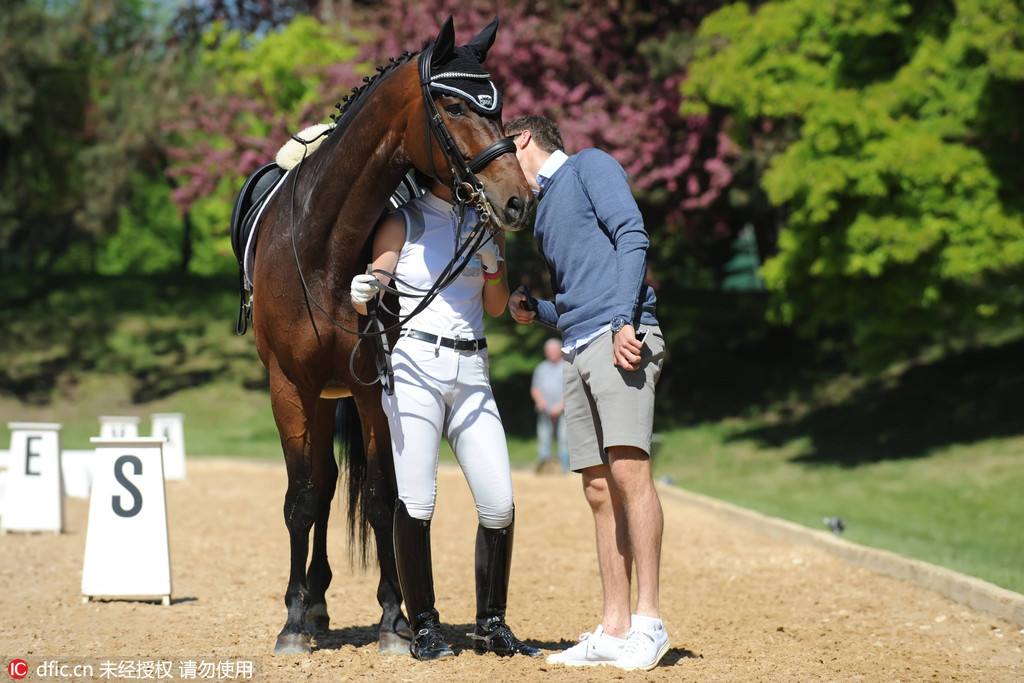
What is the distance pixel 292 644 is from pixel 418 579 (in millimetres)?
798

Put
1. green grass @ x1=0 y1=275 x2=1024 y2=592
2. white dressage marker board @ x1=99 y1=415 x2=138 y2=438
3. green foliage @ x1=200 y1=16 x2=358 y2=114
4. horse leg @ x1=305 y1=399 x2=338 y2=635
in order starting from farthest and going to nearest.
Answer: green foliage @ x1=200 y1=16 x2=358 y2=114, green grass @ x1=0 y1=275 x2=1024 y2=592, white dressage marker board @ x1=99 y1=415 x2=138 y2=438, horse leg @ x1=305 y1=399 x2=338 y2=635

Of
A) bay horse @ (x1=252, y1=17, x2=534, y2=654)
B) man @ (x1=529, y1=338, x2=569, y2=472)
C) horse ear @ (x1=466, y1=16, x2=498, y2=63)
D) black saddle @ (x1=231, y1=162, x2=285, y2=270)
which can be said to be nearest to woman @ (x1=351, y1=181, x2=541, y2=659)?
bay horse @ (x1=252, y1=17, x2=534, y2=654)

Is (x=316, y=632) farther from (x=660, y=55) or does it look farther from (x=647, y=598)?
(x=660, y=55)

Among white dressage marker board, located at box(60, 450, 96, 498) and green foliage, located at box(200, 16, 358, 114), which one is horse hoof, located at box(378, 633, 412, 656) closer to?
white dressage marker board, located at box(60, 450, 96, 498)

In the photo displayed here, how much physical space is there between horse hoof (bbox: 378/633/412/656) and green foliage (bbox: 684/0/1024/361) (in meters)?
10.9

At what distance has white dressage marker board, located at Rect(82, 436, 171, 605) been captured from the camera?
23.6ft

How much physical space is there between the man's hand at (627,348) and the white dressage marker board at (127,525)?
3535 millimetres

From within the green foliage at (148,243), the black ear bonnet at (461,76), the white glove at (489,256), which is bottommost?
the white glove at (489,256)

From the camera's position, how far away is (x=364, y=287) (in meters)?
5.14

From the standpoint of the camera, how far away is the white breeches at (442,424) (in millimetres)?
5141

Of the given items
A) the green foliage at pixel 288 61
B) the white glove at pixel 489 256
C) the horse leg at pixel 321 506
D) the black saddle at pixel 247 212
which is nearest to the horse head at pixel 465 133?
the white glove at pixel 489 256

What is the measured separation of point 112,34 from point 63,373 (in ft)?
30.3

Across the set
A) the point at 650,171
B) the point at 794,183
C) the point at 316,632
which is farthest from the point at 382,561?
the point at 650,171

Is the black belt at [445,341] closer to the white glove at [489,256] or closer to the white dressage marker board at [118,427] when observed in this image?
the white glove at [489,256]
